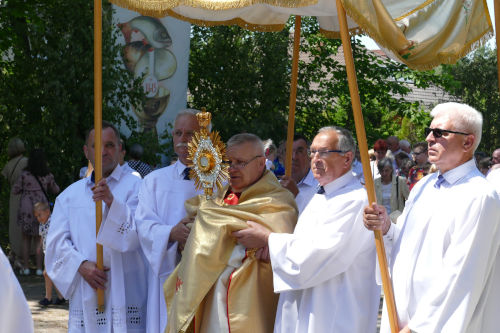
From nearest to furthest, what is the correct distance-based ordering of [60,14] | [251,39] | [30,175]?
[30,175]
[60,14]
[251,39]

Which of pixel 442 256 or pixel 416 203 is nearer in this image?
pixel 442 256

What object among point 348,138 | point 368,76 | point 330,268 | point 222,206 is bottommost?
point 330,268

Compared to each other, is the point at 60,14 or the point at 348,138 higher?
the point at 60,14

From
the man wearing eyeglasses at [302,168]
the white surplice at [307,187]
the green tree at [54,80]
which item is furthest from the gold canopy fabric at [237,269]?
the green tree at [54,80]

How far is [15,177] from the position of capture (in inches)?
473

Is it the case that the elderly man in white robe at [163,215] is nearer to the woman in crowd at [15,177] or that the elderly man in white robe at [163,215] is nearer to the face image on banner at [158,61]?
the woman in crowd at [15,177]

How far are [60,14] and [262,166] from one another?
8.61 m

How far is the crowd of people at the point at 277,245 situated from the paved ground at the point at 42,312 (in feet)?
9.89

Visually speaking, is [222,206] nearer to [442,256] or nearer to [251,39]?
[442,256]

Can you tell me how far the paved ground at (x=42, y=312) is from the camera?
336 inches

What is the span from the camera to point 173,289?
5.23m

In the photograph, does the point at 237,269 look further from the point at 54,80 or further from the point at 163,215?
the point at 54,80

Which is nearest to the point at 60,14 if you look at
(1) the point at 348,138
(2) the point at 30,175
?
(2) the point at 30,175

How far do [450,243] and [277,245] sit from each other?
110 centimetres
